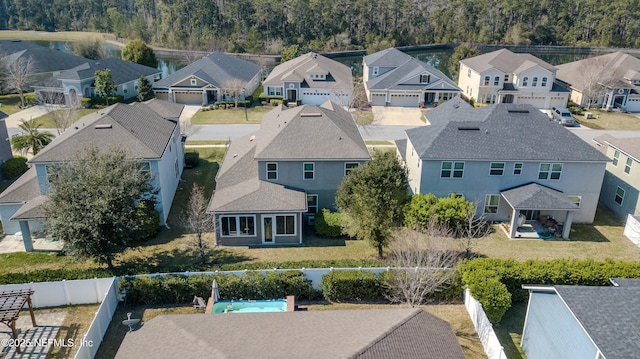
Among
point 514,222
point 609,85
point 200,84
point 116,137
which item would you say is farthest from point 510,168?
point 200,84

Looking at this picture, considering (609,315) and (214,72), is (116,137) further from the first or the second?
(214,72)

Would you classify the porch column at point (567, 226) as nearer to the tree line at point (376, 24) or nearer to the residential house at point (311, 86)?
the residential house at point (311, 86)

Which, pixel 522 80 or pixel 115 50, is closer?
pixel 522 80

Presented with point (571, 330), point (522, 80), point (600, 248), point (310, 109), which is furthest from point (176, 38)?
point (571, 330)

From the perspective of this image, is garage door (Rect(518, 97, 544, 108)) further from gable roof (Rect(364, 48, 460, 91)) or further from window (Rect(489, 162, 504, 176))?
window (Rect(489, 162, 504, 176))

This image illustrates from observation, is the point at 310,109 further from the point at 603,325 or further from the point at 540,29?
the point at 540,29

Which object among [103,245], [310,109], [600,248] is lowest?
[600,248]

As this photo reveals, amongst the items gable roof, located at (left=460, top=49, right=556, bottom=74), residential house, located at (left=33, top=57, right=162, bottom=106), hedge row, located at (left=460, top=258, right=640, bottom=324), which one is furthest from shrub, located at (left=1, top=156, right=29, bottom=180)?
gable roof, located at (left=460, top=49, right=556, bottom=74)
